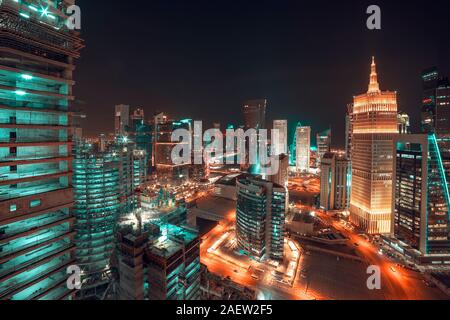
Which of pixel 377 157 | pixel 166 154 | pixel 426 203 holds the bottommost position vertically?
pixel 426 203

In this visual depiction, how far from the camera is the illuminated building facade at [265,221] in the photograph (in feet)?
73.0

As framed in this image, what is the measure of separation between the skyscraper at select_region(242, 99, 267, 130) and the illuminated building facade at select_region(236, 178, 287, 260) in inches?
2437

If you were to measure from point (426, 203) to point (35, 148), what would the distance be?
3160 cm

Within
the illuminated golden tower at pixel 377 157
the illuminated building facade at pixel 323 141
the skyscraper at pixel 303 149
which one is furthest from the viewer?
the illuminated building facade at pixel 323 141

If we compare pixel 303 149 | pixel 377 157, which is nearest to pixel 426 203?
pixel 377 157

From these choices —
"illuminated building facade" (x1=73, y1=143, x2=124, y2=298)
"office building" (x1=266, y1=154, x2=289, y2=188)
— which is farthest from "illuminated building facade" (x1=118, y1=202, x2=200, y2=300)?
"office building" (x1=266, y1=154, x2=289, y2=188)

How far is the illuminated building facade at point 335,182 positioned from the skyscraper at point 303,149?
3663 centimetres

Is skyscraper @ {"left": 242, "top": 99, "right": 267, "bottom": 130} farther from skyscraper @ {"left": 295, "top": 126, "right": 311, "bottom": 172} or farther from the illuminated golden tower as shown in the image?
the illuminated golden tower

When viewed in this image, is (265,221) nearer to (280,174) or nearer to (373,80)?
(280,174)

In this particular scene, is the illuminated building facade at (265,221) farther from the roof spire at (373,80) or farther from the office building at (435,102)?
the office building at (435,102)

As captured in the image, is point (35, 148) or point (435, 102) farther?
point (435, 102)

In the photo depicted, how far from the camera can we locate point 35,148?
977 cm

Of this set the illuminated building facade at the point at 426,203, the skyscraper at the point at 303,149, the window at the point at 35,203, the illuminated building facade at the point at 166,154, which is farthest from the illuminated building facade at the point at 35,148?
the skyscraper at the point at 303,149
